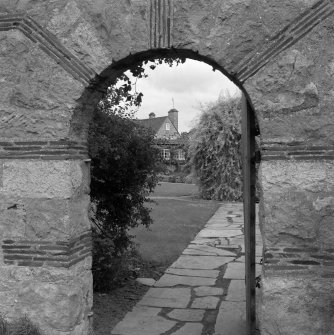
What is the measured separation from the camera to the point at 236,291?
22.5 ft

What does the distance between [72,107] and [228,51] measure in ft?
4.97

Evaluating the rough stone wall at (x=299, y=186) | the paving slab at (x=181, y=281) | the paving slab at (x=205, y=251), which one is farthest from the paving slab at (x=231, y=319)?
the paving slab at (x=205, y=251)

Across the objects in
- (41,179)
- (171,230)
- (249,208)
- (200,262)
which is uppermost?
(41,179)

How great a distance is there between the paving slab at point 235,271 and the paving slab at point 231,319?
133cm

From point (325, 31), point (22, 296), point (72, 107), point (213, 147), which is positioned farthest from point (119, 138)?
point (213, 147)

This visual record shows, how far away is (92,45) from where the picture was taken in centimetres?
439

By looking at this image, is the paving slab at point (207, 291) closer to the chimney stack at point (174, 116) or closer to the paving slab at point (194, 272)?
the paving slab at point (194, 272)

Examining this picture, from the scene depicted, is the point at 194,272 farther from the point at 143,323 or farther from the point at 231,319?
the point at 143,323

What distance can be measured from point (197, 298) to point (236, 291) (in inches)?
26.2

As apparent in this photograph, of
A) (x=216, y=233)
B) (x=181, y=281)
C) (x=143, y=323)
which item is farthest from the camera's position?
(x=216, y=233)

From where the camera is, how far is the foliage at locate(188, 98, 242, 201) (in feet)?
61.2

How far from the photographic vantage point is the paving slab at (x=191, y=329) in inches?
209

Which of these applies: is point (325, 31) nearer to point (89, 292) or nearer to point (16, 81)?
point (16, 81)

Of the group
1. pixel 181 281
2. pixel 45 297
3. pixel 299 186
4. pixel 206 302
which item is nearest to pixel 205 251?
pixel 181 281
